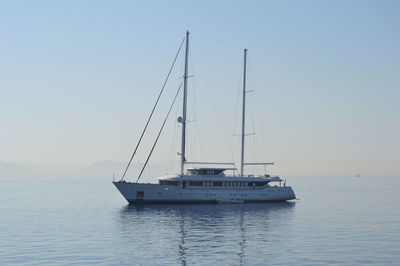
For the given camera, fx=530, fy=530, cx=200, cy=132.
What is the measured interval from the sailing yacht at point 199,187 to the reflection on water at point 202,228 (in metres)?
1.32

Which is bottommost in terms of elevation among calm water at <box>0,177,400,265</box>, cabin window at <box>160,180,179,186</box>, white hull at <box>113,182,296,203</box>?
calm water at <box>0,177,400,265</box>

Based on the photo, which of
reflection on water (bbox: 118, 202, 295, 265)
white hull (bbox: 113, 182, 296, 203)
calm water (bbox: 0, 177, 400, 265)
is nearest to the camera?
calm water (bbox: 0, 177, 400, 265)

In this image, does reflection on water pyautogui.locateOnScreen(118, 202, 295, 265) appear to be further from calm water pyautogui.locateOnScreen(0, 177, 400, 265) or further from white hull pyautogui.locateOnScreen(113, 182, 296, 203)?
white hull pyautogui.locateOnScreen(113, 182, 296, 203)

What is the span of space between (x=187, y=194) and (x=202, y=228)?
21297 mm

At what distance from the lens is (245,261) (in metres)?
30.7

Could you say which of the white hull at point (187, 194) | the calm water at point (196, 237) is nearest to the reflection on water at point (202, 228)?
the calm water at point (196, 237)

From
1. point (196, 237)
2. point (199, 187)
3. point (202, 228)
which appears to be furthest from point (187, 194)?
point (196, 237)

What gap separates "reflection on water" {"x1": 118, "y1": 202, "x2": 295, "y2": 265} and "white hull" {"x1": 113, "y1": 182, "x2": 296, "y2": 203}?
1109 mm

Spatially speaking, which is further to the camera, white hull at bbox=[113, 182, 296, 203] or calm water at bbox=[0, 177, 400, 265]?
white hull at bbox=[113, 182, 296, 203]

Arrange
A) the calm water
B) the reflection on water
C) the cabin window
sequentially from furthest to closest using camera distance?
the cabin window, the reflection on water, the calm water

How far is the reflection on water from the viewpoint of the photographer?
34438 millimetres

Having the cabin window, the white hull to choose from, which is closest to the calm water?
the white hull

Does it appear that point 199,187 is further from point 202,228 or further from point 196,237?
point 196,237

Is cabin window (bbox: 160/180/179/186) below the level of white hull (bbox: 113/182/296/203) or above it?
above
